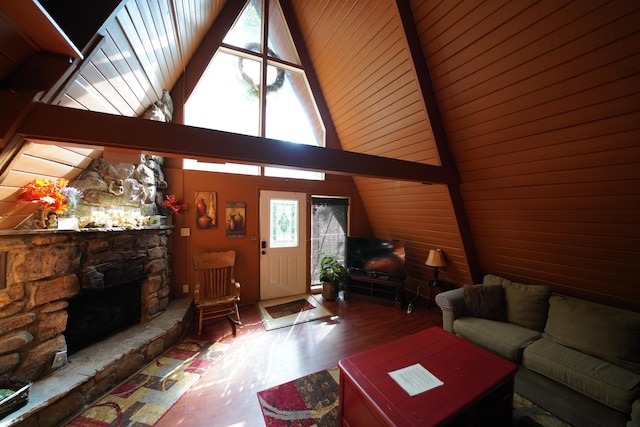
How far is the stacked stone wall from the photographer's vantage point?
1.58m

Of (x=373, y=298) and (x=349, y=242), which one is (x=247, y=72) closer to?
(x=349, y=242)

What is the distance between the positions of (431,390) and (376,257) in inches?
97.8

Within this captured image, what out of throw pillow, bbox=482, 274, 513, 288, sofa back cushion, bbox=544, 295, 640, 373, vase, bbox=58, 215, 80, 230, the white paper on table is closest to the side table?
throw pillow, bbox=482, 274, 513, 288

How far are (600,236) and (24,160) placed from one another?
176 inches

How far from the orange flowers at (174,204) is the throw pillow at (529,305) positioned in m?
4.26

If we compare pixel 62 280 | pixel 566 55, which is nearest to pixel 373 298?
pixel 566 55

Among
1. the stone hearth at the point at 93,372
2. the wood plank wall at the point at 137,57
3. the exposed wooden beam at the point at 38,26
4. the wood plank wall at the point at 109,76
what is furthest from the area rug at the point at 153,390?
the exposed wooden beam at the point at 38,26

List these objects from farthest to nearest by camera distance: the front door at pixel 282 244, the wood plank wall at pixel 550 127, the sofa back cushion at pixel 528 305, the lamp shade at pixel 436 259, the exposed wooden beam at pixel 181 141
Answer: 1. the front door at pixel 282 244
2. the lamp shade at pixel 436 259
3. the sofa back cushion at pixel 528 305
4. the wood plank wall at pixel 550 127
5. the exposed wooden beam at pixel 181 141

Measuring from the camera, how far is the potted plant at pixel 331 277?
3.75 metres

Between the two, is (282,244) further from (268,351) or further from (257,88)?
(257,88)

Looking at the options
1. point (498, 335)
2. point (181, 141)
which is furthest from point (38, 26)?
point (498, 335)

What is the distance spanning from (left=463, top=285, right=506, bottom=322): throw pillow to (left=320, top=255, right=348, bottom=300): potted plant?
185 centimetres

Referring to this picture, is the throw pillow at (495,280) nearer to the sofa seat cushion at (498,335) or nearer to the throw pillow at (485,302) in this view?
the throw pillow at (485,302)

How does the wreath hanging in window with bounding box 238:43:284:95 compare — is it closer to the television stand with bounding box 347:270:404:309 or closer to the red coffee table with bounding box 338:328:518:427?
the television stand with bounding box 347:270:404:309
